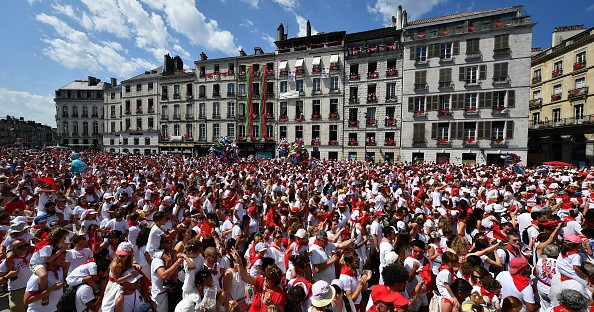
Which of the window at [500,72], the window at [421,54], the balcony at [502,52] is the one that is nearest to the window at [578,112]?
the window at [500,72]

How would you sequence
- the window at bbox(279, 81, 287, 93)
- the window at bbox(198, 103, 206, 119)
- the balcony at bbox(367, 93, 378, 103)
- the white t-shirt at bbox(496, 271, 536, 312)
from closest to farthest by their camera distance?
the white t-shirt at bbox(496, 271, 536, 312)
the balcony at bbox(367, 93, 378, 103)
the window at bbox(279, 81, 287, 93)
the window at bbox(198, 103, 206, 119)

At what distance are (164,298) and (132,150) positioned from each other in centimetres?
5178

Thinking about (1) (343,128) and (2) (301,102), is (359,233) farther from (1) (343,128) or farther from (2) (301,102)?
(2) (301,102)

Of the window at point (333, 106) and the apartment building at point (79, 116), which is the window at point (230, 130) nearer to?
the window at point (333, 106)

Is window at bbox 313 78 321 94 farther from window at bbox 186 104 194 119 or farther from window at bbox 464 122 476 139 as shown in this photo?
window at bbox 186 104 194 119

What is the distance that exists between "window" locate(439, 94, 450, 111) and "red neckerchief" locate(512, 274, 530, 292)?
30564 mm

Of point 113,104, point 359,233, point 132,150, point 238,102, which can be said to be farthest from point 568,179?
point 113,104

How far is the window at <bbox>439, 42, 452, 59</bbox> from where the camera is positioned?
2973cm

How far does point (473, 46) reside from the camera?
94.3 feet

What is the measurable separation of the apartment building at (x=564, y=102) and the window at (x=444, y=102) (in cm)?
1188

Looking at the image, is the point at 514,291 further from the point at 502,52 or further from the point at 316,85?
the point at 316,85

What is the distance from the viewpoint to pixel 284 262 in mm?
4805

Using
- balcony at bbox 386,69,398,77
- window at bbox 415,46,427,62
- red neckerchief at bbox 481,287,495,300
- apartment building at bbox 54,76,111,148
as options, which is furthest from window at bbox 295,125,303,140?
apartment building at bbox 54,76,111,148

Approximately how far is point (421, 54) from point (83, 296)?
34.9 metres
